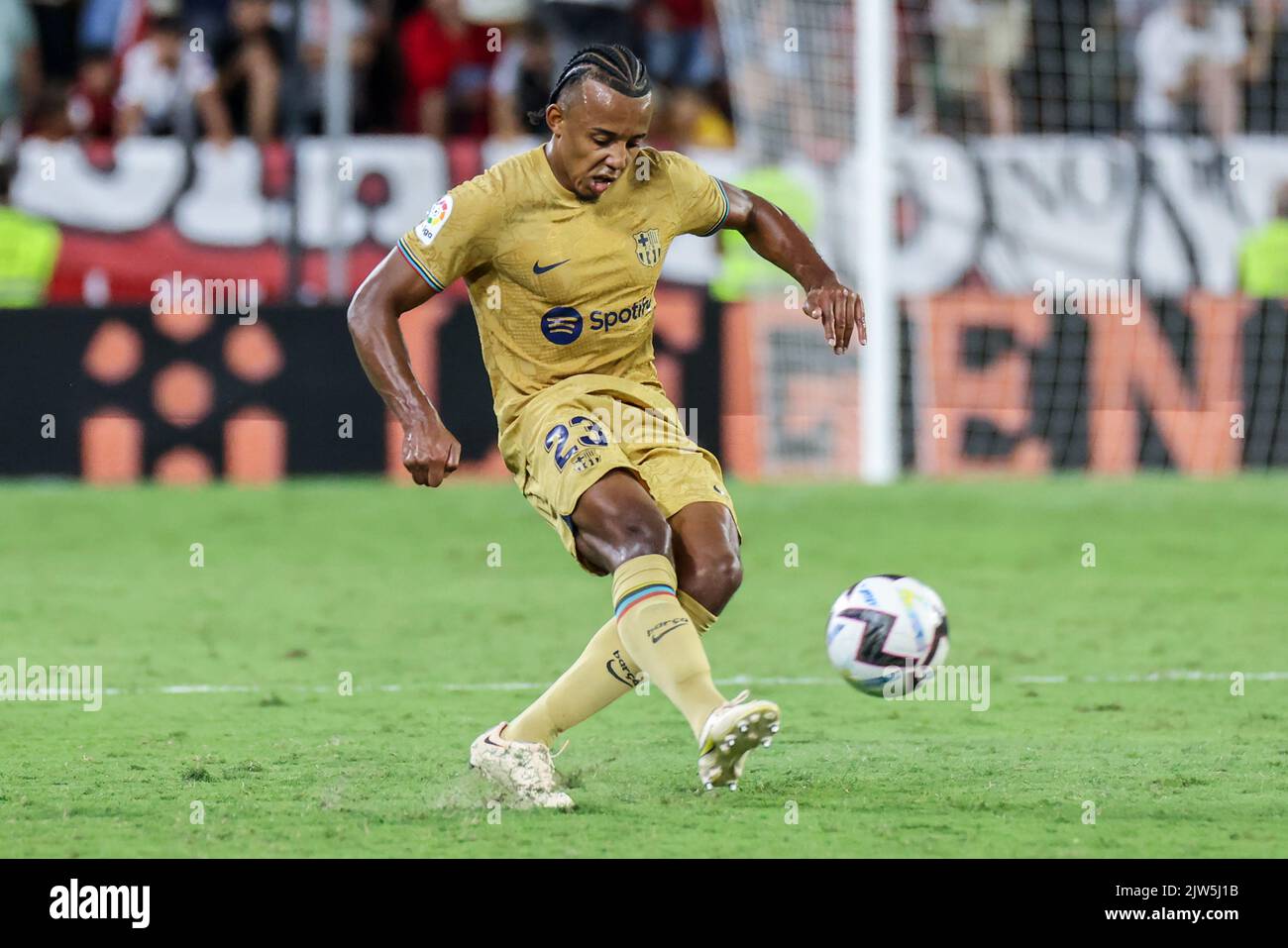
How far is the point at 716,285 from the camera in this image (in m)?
13.5

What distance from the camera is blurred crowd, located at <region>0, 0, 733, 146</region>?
1489cm

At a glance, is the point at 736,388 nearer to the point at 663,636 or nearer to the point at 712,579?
the point at 712,579

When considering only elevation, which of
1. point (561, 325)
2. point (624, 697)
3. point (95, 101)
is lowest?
point (624, 697)

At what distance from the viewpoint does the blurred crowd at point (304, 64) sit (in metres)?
14.9

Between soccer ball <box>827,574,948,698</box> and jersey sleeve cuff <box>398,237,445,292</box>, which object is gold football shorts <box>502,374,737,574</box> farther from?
soccer ball <box>827,574,948,698</box>

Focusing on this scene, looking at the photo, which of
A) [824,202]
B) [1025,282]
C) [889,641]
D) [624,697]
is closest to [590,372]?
[889,641]

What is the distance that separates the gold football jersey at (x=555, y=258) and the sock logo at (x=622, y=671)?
0.70 m

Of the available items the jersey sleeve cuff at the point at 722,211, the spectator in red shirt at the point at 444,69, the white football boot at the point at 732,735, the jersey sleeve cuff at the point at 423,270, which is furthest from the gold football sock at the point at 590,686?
the spectator in red shirt at the point at 444,69

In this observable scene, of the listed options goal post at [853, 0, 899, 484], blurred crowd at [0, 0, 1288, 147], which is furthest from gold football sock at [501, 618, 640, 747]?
blurred crowd at [0, 0, 1288, 147]

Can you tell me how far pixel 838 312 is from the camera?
5.88 meters

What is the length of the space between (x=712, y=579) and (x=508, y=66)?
33.6ft

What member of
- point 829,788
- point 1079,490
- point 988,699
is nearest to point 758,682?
point 988,699
